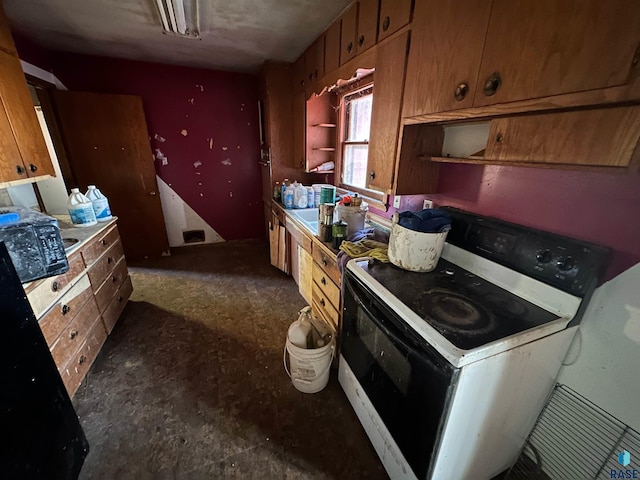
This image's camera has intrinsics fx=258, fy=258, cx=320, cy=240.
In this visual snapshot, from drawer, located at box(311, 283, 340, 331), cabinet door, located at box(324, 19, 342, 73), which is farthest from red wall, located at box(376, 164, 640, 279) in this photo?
cabinet door, located at box(324, 19, 342, 73)

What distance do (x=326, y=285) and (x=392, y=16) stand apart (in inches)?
58.8

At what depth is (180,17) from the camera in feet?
5.77

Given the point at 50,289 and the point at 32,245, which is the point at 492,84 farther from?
the point at 50,289

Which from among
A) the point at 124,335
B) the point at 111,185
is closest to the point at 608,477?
the point at 124,335

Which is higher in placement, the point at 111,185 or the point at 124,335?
the point at 111,185

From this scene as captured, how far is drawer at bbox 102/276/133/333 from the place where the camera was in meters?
1.91

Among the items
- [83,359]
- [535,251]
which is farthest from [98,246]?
[535,251]

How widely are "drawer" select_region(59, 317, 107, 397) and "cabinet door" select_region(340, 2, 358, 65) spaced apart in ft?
8.03

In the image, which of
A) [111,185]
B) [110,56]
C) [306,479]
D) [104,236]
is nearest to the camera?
[306,479]

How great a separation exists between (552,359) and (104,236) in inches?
108

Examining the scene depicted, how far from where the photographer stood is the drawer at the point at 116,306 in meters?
1.91

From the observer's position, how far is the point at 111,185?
2963 mm

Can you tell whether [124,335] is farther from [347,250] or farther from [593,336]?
[593,336]

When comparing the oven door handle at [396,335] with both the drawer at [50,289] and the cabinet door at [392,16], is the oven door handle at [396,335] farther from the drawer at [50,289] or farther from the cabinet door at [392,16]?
the drawer at [50,289]
